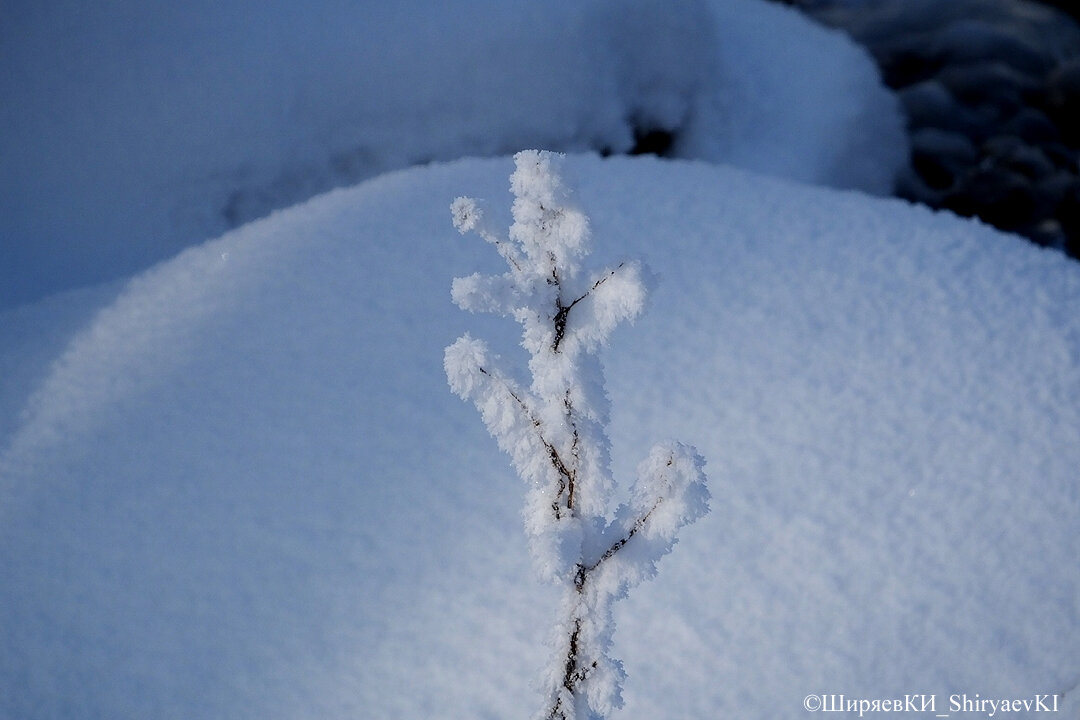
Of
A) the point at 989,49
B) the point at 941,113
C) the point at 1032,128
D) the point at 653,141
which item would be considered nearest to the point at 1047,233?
the point at 1032,128

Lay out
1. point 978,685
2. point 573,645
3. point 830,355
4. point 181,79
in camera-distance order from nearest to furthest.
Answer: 1. point 573,645
2. point 978,685
3. point 830,355
4. point 181,79

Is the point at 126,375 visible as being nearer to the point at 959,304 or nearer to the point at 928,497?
the point at 928,497

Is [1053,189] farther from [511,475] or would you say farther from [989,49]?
[511,475]

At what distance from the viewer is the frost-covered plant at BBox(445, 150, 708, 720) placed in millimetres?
804

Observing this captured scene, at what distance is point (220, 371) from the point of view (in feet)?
5.74

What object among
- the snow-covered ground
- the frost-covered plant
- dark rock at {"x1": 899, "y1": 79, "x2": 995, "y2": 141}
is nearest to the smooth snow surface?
the snow-covered ground

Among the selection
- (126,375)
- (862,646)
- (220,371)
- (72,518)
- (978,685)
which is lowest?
(978,685)

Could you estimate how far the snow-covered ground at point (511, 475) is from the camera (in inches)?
53.5

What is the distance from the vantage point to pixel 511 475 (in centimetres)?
156

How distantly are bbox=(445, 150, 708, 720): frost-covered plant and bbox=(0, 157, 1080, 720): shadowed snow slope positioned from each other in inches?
12.5

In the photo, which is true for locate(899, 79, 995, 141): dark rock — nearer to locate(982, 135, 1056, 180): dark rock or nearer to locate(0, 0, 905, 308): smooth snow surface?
locate(982, 135, 1056, 180): dark rock

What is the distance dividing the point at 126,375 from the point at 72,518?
0.35 meters

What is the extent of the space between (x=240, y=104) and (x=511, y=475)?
155 cm

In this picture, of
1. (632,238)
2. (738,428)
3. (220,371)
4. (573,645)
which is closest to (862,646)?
(738,428)
